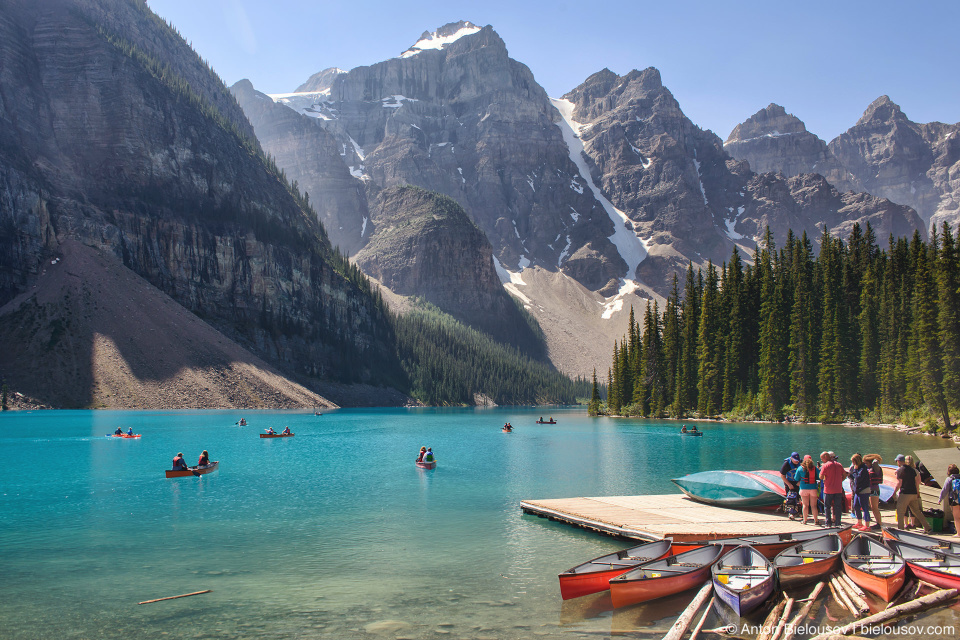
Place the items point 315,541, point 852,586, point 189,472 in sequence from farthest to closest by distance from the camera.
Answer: point 189,472 → point 315,541 → point 852,586

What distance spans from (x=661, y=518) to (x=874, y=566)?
8859mm

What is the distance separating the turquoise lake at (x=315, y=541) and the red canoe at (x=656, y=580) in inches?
14.1

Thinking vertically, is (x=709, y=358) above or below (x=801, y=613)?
above

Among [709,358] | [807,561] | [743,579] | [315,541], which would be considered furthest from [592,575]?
[709,358]

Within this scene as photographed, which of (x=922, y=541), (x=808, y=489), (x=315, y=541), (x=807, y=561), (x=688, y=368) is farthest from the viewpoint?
(x=688, y=368)

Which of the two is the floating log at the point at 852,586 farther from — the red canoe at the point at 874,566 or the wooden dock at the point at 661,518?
the wooden dock at the point at 661,518

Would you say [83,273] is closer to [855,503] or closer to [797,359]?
[797,359]

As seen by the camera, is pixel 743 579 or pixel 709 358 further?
pixel 709 358

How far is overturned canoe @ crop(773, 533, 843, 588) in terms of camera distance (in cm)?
1853

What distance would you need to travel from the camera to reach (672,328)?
433 ft

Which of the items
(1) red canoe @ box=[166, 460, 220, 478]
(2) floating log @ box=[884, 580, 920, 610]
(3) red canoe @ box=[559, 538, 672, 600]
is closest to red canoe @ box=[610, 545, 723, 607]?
(3) red canoe @ box=[559, 538, 672, 600]

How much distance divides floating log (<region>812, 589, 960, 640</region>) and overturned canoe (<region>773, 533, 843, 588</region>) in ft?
9.69

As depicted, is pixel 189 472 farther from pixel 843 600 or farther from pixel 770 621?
pixel 843 600

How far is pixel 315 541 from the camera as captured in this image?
2650 centimetres
